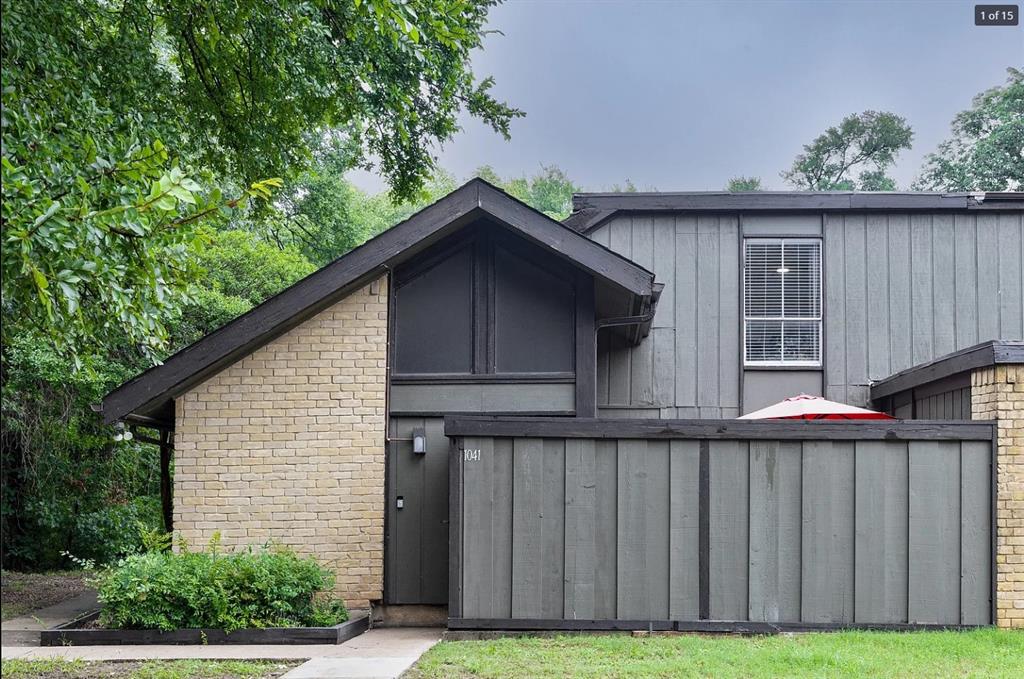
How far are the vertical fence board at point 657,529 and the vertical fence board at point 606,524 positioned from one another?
12.3 inches

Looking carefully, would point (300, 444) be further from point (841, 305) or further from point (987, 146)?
point (987, 146)

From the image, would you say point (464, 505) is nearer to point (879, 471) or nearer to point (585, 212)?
point (879, 471)

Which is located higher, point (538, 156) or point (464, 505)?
point (538, 156)

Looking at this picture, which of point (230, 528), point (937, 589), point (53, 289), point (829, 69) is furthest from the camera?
point (829, 69)

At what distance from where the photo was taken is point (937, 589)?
9.99 m

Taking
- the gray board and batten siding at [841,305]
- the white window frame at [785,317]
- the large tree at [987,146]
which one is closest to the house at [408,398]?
the gray board and batten siding at [841,305]

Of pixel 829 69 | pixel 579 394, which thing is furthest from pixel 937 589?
pixel 829 69

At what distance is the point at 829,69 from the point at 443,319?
42.4 m

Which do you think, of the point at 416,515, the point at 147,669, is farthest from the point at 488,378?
the point at 147,669

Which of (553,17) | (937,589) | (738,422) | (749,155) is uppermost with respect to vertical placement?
(553,17)

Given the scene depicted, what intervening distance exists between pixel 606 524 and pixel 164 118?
21.1 ft

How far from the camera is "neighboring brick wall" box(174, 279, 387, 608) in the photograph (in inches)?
453

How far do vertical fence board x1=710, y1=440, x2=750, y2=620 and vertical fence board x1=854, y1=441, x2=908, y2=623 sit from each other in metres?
1.04

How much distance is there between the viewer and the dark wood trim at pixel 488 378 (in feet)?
38.3
